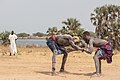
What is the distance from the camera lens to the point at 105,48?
1171 cm

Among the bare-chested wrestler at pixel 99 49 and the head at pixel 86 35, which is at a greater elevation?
the head at pixel 86 35

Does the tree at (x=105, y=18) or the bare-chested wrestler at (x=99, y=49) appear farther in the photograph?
the tree at (x=105, y=18)

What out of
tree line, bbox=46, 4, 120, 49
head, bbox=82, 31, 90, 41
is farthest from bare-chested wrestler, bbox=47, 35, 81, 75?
tree line, bbox=46, 4, 120, 49

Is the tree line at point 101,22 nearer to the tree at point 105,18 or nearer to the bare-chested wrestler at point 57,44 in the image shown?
the tree at point 105,18

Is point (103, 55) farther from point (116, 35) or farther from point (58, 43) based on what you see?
point (116, 35)

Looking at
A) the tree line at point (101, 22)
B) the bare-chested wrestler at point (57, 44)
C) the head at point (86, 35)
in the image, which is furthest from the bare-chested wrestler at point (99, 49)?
the tree line at point (101, 22)

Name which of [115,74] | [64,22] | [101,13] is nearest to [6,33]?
[64,22]

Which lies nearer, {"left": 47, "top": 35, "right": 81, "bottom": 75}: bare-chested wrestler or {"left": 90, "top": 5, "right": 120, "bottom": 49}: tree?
{"left": 47, "top": 35, "right": 81, "bottom": 75}: bare-chested wrestler

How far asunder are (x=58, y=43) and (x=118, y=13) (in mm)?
34839

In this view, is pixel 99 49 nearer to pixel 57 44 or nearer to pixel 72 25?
pixel 57 44

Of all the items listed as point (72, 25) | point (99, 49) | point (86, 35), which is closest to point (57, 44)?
point (86, 35)

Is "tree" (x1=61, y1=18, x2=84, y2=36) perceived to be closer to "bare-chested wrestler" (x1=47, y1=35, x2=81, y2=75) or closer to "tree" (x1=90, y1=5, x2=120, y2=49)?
"tree" (x1=90, y1=5, x2=120, y2=49)

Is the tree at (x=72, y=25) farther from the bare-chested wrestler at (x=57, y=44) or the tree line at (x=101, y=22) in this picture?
the bare-chested wrestler at (x=57, y=44)

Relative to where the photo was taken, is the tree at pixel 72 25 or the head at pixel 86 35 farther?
the tree at pixel 72 25
